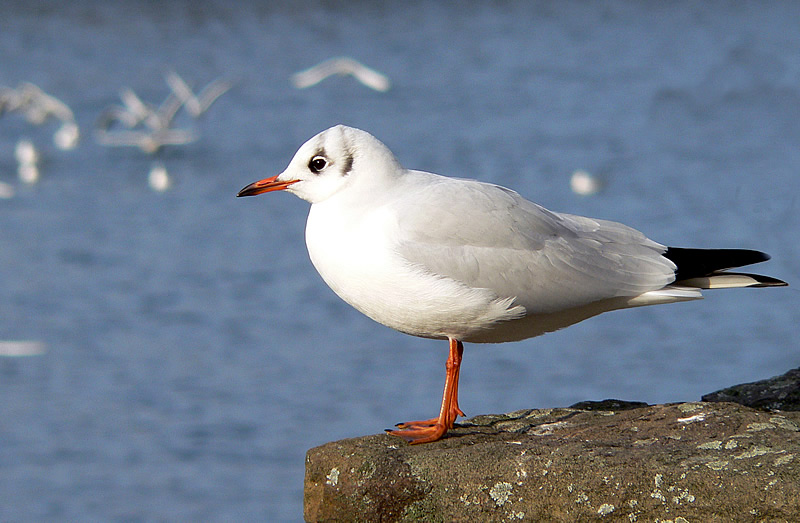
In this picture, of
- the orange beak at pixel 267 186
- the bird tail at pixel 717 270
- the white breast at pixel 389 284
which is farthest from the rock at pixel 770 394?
the orange beak at pixel 267 186

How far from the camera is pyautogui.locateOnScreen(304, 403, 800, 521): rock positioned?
12.0ft

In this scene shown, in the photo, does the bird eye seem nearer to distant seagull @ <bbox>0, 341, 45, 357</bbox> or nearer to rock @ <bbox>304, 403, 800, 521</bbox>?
rock @ <bbox>304, 403, 800, 521</bbox>

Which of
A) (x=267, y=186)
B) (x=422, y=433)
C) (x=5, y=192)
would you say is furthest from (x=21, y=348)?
(x=422, y=433)

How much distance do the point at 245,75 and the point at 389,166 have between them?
20.4 meters

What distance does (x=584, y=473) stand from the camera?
12.5 feet

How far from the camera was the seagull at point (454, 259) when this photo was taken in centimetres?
444

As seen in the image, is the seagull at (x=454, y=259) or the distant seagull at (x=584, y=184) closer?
the seagull at (x=454, y=259)

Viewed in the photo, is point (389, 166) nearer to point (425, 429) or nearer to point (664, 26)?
point (425, 429)

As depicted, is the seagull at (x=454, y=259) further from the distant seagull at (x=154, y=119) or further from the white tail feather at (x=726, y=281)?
the distant seagull at (x=154, y=119)

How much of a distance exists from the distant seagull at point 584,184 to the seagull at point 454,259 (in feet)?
32.0

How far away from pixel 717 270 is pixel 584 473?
1.35 meters

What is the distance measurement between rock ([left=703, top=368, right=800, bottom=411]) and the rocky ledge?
0.99ft

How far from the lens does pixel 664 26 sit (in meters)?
29.2

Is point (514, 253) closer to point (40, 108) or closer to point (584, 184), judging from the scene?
point (584, 184)
